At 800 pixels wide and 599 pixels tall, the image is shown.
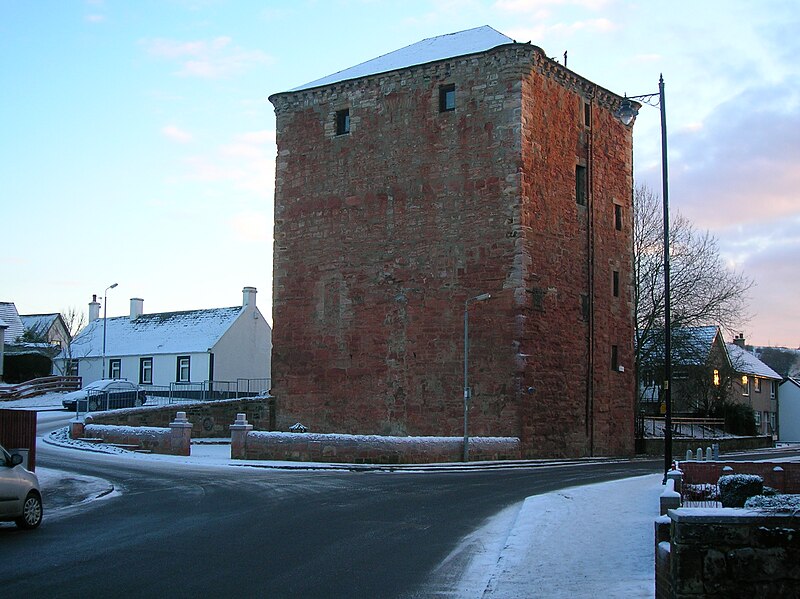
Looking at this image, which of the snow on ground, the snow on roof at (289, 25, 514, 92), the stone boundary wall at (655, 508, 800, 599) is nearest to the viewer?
the stone boundary wall at (655, 508, 800, 599)

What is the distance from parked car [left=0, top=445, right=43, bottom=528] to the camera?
533 inches

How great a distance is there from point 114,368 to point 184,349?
23.1ft

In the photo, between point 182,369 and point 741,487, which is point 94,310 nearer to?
point 182,369

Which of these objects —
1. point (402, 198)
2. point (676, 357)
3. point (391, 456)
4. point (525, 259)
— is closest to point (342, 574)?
point (391, 456)

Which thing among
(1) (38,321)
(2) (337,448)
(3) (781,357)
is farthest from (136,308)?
(3) (781,357)

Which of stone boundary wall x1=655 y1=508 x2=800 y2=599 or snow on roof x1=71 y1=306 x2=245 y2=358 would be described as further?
snow on roof x1=71 y1=306 x2=245 y2=358

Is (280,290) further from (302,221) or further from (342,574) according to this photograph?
(342,574)

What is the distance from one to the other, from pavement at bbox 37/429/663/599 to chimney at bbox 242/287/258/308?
42519 mm

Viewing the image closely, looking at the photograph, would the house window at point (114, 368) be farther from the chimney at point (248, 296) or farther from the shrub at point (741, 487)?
the shrub at point (741, 487)

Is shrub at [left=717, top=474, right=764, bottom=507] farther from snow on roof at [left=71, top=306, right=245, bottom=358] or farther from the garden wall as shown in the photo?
snow on roof at [left=71, top=306, right=245, bottom=358]

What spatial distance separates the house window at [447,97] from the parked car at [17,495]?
88.0 feet

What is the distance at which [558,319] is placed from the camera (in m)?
37.4

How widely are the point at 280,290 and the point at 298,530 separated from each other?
28.2 metres

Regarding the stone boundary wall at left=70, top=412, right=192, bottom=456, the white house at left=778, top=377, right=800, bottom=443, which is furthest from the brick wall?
the white house at left=778, top=377, right=800, bottom=443
